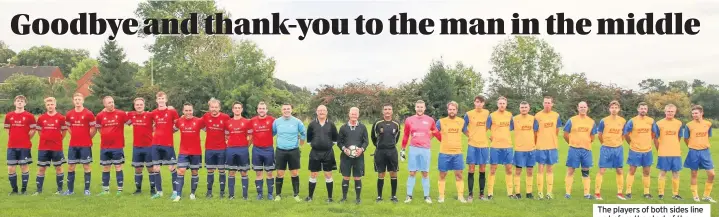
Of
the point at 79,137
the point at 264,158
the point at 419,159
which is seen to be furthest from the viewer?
the point at 79,137

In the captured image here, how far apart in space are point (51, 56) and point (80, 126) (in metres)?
103

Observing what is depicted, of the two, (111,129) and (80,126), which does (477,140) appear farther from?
(80,126)

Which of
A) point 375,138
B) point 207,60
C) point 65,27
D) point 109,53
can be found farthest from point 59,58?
point 375,138

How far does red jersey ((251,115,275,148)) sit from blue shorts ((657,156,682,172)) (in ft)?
27.1

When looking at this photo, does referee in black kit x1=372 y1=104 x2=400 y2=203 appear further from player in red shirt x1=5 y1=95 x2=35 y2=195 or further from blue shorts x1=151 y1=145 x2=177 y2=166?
player in red shirt x1=5 y1=95 x2=35 y2=195

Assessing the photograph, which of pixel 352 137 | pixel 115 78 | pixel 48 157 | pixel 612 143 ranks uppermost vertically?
pixel 115 78

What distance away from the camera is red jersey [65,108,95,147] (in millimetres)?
11617

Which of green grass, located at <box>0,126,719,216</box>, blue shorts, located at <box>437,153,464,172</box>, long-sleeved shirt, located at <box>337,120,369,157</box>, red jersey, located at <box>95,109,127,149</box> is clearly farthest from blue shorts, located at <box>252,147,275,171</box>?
blue shorts, located at <box>437,153,464,172</box>

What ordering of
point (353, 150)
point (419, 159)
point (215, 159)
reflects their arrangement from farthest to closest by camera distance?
point (215, 159)
point (419, 159)
point (353, 150)

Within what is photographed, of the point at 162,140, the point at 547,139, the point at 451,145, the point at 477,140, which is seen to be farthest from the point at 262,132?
the point at 547,139

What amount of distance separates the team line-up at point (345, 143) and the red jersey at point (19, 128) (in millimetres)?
21

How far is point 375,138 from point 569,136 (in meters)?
4.26

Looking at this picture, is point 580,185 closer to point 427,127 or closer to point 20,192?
point 427,127

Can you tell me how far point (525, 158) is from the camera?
1157 cm
